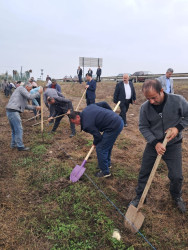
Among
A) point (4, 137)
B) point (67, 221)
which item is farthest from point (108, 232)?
point (4, 137)

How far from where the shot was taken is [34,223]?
8.73 feet

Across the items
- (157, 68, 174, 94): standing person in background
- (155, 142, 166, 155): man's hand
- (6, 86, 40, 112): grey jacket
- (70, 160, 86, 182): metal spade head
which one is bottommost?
(70, 160, 86, 182): metal spade head

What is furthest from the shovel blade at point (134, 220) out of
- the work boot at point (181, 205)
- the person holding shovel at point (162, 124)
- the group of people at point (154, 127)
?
the work boot at point (181, 205)

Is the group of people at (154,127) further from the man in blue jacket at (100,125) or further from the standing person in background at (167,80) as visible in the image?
the standing person in background at (167,80)

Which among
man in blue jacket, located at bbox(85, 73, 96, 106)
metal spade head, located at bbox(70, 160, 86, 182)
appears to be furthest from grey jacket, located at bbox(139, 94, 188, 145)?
man in blue jacket, located at bbox(85, 73, 96, 106)

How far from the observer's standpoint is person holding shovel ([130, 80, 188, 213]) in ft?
7.45

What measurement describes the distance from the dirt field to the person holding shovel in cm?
62

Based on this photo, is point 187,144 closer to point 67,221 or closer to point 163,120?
point 163,120

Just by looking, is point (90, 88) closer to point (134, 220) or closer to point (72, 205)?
point (72, 205)

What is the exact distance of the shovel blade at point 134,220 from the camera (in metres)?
2.51

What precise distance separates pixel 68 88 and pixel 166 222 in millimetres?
17411

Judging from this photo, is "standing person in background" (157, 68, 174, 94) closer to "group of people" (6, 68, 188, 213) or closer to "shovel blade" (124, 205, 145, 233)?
"group of people" (6, 68, 188, 213)

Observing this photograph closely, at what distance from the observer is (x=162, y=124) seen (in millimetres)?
2434

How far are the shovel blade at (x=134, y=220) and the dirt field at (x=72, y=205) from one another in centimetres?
9
